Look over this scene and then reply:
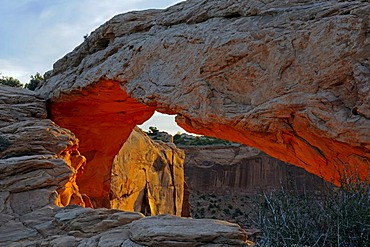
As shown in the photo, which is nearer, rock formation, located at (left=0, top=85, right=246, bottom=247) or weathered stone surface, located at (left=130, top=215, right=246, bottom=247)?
weathered stone surface, located at (left=130, top=215, right=246, bottom=247)

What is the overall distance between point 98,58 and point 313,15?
5256mm

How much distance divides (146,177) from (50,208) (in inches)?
342

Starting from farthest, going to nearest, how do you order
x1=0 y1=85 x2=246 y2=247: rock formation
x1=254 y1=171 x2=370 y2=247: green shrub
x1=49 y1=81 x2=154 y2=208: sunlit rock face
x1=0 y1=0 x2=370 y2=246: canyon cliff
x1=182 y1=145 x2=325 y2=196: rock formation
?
x1=182 y1=145 x2=325 y2=196: rock formation < x1=49 y1=81 x2=154 y2=208: sunlit rock face < x1=0 y1=0 x2=370 y2=246: canyon cliff < x1=0 y1=85 x2=246 y2=247: rock formation < x1=254 y1=171 x2=370 y2=247: green shrub

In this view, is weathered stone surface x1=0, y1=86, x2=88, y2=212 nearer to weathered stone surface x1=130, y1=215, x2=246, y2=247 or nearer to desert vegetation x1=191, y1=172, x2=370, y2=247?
weathered stone surface x1=130, y1=215, x2=246, y2=247

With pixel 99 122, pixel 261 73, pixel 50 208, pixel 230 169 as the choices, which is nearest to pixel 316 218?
pixel 261 73

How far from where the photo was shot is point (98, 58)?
31.8ft

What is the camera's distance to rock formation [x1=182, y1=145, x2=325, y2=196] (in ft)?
91.9

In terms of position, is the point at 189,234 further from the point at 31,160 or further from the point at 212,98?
the point at 31,160

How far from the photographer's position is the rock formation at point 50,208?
4.83 metres

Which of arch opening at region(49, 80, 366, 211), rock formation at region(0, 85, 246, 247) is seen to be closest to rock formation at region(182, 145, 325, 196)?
arch opening at region(49, 80, 366, 211)

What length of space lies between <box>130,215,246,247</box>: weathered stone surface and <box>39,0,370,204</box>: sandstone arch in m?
1.84

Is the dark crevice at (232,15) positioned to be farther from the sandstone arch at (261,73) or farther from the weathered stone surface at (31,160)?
the weathered stone surface at (31,160)

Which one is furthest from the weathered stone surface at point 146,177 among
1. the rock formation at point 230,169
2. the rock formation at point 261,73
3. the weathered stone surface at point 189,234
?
the rock formation at point 230,169

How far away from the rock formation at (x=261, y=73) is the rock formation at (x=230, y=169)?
1988 cm
